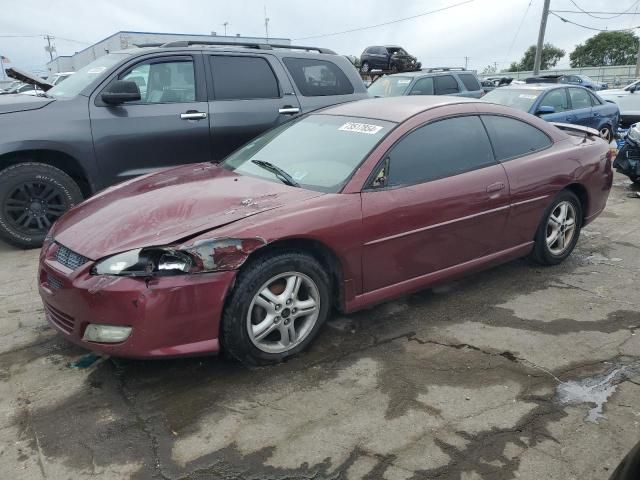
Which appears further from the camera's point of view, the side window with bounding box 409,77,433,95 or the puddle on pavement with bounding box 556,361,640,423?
the side window with bounding box 409,77,433,95

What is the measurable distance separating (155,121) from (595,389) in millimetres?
4496

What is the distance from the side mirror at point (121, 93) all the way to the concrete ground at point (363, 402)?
214 cm

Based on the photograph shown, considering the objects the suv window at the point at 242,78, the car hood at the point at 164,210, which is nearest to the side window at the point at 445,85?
the suv window at the point at 242,78

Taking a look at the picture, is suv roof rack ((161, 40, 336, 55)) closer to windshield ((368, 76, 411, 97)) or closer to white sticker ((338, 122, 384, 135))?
white sticker ((338, 122, 384, 135))

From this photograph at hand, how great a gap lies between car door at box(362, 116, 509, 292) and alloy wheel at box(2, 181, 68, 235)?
3.32 metres

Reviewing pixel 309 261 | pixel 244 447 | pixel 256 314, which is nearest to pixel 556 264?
pixel 309 261

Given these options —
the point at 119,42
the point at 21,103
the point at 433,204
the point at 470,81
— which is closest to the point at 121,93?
the point at 21,103

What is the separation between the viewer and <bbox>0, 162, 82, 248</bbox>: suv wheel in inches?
195

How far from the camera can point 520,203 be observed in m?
4.17

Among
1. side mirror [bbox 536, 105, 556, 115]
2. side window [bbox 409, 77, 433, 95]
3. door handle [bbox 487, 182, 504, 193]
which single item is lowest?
door handle [bbox 487, 182, 504, 193]

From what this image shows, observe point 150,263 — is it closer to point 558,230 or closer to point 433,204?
point 433,204

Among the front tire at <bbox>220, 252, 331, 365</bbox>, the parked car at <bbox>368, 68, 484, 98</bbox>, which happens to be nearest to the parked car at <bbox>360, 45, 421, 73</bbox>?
the parked car at <bbox>368, 68, 484, 98</bbox>

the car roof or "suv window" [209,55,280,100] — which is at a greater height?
"suv window" [209,55,280,100]

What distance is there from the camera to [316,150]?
3779mm
